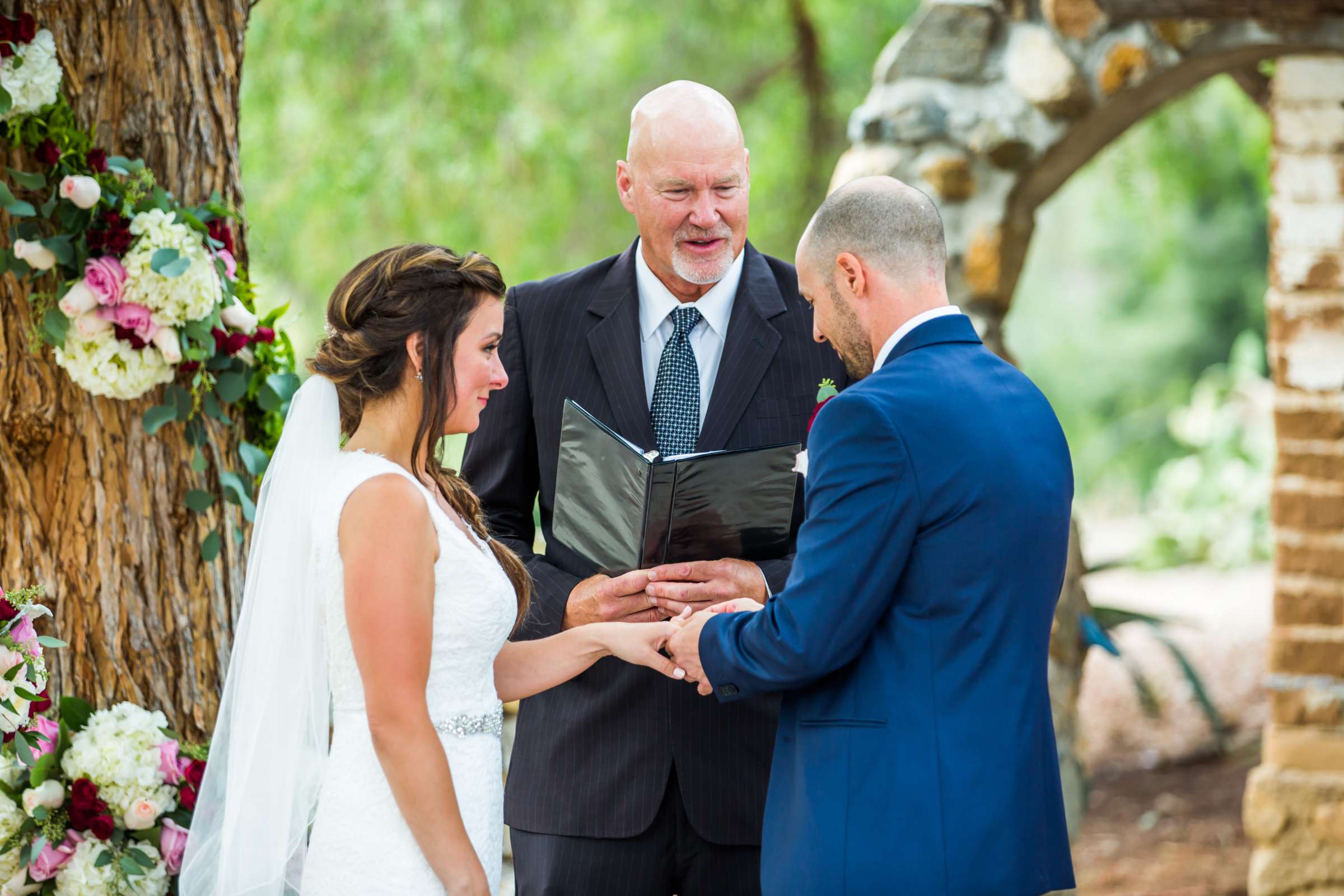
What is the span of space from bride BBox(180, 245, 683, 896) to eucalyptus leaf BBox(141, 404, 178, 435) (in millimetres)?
508

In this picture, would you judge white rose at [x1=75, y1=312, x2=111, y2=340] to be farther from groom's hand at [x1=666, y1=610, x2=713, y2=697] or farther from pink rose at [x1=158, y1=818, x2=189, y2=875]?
groom's hand at [x1=666, y1=610, x2=713, y2=697]

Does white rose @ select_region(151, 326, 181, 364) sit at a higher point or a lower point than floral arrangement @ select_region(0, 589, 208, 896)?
higher

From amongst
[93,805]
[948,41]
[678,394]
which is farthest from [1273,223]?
[93,805]

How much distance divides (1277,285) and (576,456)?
2973mm

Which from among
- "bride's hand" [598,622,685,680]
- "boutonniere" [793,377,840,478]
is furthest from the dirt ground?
"bride's hand" [598,622,685,680]

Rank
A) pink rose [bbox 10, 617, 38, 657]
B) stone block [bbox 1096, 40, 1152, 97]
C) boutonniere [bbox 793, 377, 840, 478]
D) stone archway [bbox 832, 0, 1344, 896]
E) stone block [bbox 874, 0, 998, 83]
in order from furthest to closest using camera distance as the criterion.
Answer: stone block [bbox 874, 0, 998, 83], stone archway [bbox 832, 0, 1344, 896], stone block [bbox 1096, 40, 1152, 97], boutonniere [bbox 793, 377, 840, 478], pink rose [bbox 10, 617, 38, 657]

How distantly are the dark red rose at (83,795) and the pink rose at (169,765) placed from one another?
0.13 metres

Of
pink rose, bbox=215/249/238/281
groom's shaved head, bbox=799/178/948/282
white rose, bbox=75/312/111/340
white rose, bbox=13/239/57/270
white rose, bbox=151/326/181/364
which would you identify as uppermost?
pink rose, bbox=215/249/238/281

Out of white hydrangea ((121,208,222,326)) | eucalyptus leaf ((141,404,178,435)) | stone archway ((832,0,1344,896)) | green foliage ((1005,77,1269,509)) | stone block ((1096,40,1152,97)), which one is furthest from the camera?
green foliage ((1005,77,1269,509))

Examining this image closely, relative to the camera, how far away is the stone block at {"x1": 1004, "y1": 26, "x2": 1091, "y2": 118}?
13.6ft

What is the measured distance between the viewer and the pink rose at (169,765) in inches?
101

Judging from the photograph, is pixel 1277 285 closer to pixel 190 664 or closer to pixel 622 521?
pixel 622 521

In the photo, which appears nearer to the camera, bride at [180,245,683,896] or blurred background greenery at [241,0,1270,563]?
bride at [180,245,683,896]

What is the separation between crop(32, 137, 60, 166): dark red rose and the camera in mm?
2500
